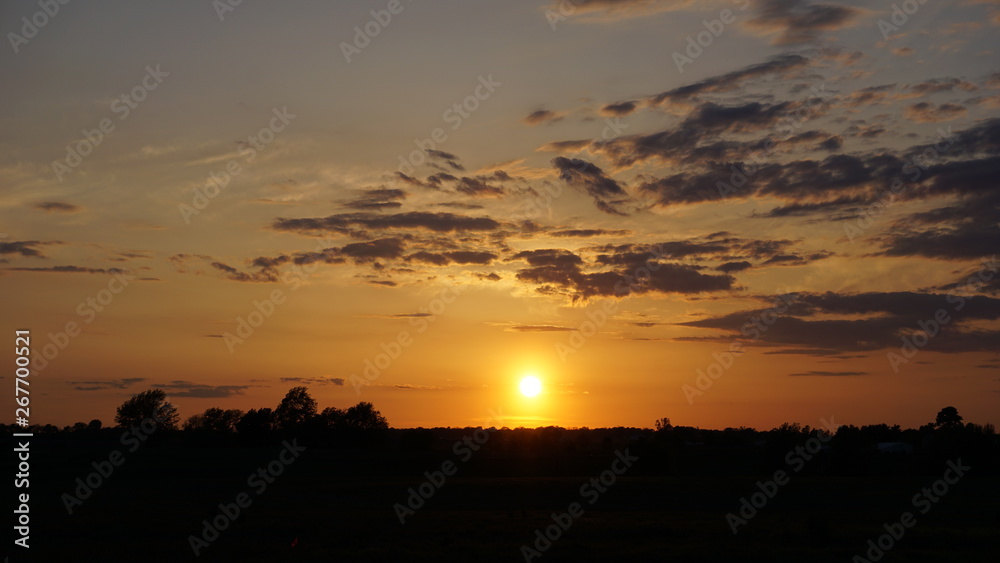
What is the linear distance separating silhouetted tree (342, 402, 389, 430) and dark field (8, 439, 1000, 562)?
7900 centimetres

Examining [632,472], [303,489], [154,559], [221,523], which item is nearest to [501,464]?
[632,472]

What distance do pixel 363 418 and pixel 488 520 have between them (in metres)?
130

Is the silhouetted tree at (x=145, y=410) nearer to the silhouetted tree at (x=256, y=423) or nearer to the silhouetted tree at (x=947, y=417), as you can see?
the silhouetted tree at (x=256, y=423)

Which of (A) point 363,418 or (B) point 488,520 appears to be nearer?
(B) point 488,520

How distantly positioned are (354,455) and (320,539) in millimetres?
85547

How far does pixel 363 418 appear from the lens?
17025 centimetres

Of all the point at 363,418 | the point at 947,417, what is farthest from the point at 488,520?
the point at 947,417

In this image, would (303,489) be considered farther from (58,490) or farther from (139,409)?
(139,409)

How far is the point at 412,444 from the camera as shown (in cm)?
15188

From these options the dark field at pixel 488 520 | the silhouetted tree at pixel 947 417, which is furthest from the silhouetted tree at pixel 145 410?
the silhouetted tree at pixel 947 417

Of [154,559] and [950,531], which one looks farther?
[950,531]

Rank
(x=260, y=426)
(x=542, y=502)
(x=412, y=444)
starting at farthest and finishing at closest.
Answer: (x=260, y=426), (x=412, y=444), (x=542, y=502)

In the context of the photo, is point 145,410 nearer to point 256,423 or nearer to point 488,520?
point 256,423

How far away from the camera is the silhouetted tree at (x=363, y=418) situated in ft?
552
